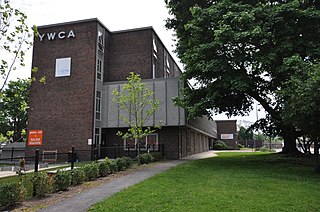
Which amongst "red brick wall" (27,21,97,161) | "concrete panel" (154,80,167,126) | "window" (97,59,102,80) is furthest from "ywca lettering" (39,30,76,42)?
"concrete panel" (154,80,167,126)

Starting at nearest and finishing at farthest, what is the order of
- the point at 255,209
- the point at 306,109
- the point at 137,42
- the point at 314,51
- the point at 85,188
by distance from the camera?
the point at 255,209, the point at 85,188, the point at 306,109, the point at 314,51, the point at 137,42

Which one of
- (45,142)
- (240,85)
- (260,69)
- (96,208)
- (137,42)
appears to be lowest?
(96,208)

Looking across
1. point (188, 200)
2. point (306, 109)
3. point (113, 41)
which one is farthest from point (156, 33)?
point (188, 200)

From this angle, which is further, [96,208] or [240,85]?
[240,85]

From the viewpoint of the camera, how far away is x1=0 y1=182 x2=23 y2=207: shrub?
762 centimetres

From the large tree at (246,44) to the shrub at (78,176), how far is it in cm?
781

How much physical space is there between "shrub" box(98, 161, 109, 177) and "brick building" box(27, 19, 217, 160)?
418 inches

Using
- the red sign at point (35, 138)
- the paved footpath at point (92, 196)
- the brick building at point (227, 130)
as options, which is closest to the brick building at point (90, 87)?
the red sign at point (35, 138)

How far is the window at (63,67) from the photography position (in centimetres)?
2594

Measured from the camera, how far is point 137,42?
91.7 ft

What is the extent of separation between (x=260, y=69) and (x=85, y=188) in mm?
10829

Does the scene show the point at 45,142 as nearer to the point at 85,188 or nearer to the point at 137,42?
the point at 137,42

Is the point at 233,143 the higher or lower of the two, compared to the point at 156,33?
lower

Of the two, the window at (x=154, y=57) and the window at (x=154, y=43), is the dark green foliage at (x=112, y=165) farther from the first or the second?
the window at (x=154, y=43)
